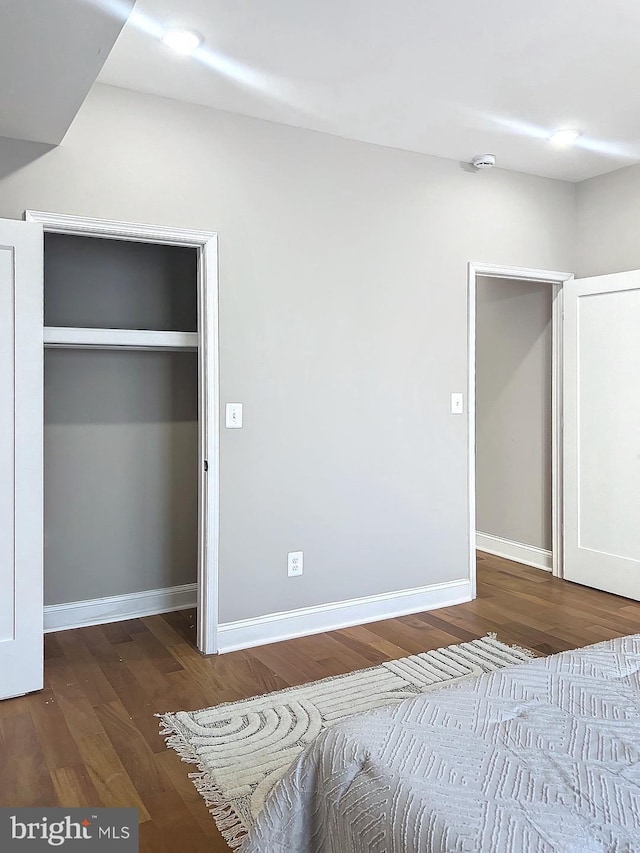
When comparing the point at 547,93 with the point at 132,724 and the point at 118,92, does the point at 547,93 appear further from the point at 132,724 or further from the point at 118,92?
the point at 132,724

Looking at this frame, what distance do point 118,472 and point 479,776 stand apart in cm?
305

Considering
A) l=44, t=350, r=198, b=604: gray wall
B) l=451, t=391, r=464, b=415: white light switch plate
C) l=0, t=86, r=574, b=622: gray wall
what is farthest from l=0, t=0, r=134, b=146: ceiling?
l=451, t=391, r=464, b=415: white light switch plate

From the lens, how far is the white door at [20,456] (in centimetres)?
286

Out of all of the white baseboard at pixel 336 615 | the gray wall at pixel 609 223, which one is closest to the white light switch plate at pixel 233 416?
the white baseboard at pixel 336 615

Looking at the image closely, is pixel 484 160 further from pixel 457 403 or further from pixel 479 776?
pixel 479 776

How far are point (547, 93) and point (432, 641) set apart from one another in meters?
2.66

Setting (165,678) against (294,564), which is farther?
(294,564)

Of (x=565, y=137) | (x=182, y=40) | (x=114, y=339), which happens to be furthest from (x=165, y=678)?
(x=565, y=137)

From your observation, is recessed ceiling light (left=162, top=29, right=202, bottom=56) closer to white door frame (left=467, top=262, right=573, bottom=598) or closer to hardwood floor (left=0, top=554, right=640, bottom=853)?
white door frame (left=467, top=262, right=573, bottom=598)

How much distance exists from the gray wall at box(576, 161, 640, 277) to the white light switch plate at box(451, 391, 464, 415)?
129 centimetres

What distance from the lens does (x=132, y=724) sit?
8.75ft

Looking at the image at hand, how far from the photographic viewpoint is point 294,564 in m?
3.61

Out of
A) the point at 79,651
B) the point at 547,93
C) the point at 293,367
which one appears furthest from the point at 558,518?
the point at 79,651

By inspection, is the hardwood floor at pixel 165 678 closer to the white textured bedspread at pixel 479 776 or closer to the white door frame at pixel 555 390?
the white door frame at pixel 555 390
